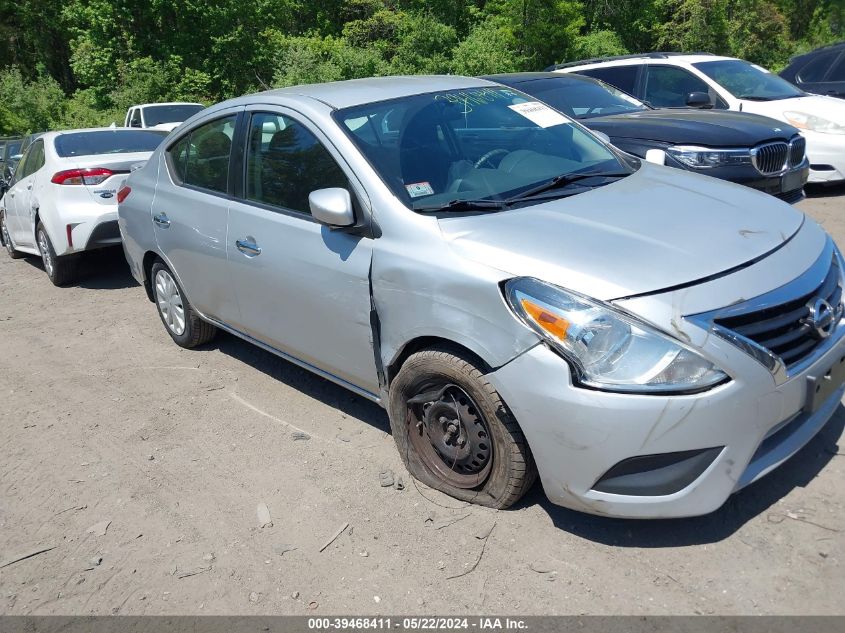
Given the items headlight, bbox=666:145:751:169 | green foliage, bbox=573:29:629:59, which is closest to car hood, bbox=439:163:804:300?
headlight, bbox=666:145:751:169

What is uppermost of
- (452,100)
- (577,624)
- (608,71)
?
(452,100)

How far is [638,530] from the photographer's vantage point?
319cm

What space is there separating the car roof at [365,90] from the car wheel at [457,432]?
1.54 metres

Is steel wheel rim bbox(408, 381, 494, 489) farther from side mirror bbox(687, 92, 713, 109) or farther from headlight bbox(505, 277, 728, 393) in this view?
side mirror bbox(687, 92, 713, 109)

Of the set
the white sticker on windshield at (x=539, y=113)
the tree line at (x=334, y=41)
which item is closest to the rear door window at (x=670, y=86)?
the white sticker on windshield at (x=539, y=113)

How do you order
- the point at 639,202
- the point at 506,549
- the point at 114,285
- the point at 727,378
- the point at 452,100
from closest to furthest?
the point at 727,378, the point at 506,549, the point at 639,202, the point at 452,100, the point at 114,285

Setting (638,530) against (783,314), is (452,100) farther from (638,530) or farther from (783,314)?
(638,530)

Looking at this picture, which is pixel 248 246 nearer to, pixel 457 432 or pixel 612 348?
pixel 457 432

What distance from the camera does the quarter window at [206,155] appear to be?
4.64m

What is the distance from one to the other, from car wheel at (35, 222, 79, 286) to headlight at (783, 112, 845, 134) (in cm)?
787

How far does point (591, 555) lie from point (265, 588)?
129cm

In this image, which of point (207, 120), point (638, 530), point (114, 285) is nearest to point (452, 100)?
point (207, 120)

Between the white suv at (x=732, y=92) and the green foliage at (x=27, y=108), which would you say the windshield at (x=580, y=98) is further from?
the green foliage at (x=27, y=108)

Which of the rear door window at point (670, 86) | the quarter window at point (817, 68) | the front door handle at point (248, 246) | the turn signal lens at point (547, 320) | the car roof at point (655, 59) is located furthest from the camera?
the quarter window at point (817, 68)
